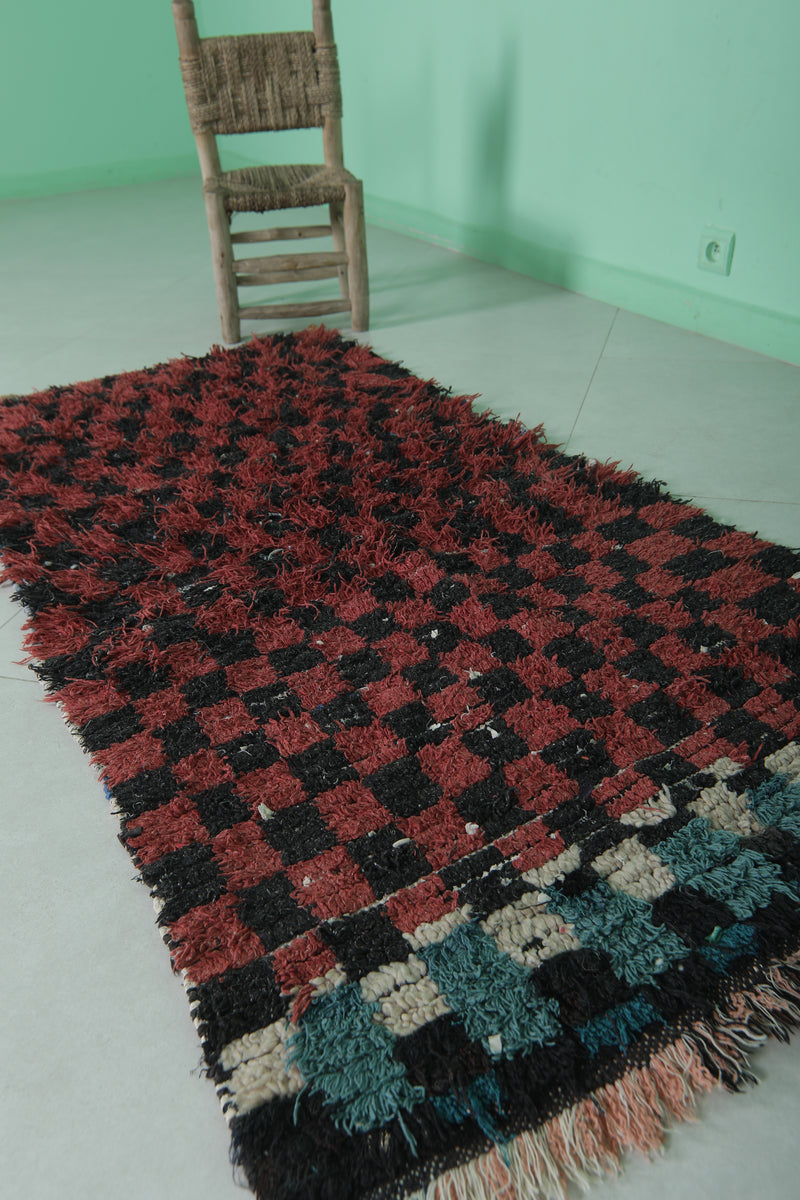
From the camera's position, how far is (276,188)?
2064 millimetres

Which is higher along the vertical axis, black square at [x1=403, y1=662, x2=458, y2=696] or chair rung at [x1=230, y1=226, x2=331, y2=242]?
chair rung at [x1=230, y1=226, x2=331, y2=242]

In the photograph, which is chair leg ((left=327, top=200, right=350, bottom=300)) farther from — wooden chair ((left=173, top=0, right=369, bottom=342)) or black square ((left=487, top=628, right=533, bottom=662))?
black square ((left=487, top=628, right=533, bottom=662))

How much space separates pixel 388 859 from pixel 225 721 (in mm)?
304

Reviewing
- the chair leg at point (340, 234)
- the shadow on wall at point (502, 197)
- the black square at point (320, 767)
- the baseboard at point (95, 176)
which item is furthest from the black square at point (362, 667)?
the baseboard at point (95, 176)

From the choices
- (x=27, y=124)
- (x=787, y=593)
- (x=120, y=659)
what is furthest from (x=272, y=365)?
(x=27, y=124)

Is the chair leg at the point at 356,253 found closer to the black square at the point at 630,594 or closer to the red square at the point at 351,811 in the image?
the black square at the point at 630,594

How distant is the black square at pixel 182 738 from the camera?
99cm

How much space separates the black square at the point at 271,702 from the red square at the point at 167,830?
0.15 metres

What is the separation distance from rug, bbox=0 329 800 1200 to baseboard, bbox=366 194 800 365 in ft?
2.49

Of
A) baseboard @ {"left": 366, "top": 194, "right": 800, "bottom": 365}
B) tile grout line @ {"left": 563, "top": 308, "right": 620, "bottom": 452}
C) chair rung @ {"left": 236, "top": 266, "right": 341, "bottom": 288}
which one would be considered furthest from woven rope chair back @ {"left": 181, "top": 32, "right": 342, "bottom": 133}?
tile grout line @ {"left": 563, "top": 308, "right": 620, "bottom": 452}

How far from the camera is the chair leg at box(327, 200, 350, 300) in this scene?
2.29 metres

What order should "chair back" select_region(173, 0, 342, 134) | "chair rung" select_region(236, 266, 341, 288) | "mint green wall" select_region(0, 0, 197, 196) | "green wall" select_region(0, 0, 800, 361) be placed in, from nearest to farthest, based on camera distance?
"green wall" select_region(0, 0, 800, 361) < "chair back" select_region(173, 0, 342, 134) < "chair rung" select_region(236, 266, 341, 288) < "mint green wall" select_region(0, 0, 197, 196)

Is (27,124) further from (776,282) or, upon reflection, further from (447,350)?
(776,282)

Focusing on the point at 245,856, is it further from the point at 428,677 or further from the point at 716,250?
the point at 716,250
